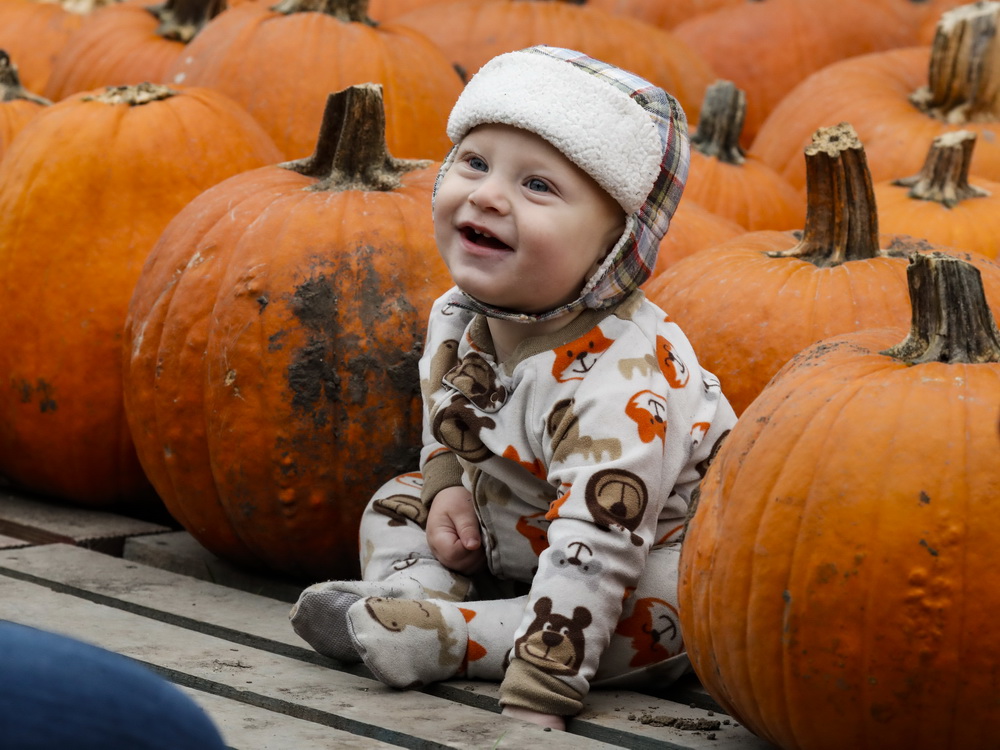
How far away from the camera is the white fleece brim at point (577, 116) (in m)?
1.97

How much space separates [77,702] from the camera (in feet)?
2.81

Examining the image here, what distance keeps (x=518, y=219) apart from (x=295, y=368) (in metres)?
0.63

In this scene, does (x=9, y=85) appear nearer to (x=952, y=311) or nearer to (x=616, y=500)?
(x=616, y=500)

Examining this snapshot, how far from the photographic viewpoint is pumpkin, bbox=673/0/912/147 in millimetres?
4988

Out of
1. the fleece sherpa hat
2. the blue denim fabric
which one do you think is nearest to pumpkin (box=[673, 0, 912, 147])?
the fleece sherpa hat

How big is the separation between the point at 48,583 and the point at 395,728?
2.96 ft

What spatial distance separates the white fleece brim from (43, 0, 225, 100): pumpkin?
2270 mm

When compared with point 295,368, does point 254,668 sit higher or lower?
lower

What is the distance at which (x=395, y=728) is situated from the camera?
5.79 ft

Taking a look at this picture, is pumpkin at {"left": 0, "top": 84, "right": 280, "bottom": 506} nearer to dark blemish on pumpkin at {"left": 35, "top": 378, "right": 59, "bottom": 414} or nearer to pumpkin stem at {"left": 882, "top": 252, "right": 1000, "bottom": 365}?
dark blemish on pumpkin at {"left": 35, "top": 378, "right": 59, "bottom": 414}

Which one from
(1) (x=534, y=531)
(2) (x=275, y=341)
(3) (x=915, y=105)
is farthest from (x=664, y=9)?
(1) (x=534, y=531)

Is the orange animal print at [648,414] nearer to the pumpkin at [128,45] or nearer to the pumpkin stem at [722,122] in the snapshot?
the pumpkin stem at [722,122]

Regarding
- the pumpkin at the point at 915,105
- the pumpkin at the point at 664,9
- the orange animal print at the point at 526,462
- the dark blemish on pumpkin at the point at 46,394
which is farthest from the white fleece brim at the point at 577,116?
the pumpkin at the point at 664,9

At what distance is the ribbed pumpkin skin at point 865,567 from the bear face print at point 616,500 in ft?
0.57
